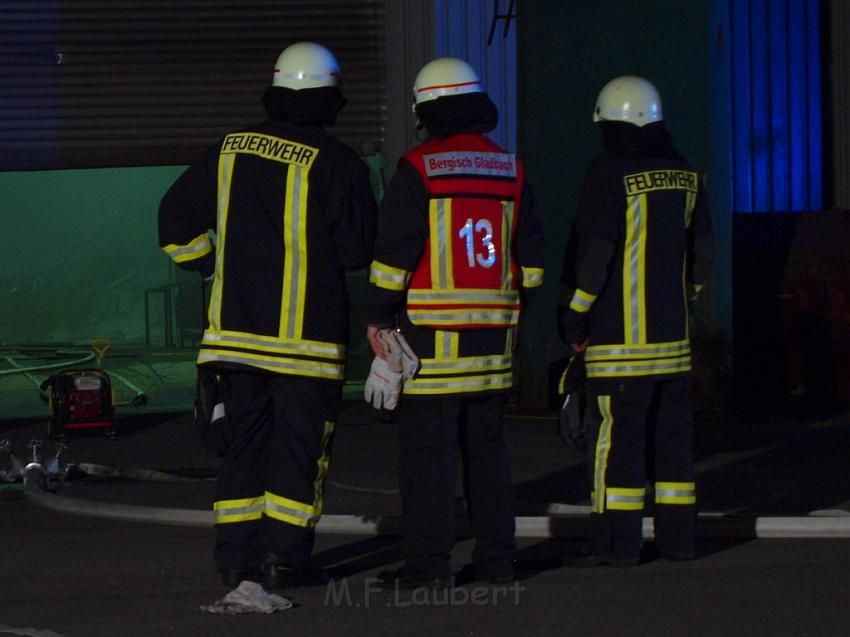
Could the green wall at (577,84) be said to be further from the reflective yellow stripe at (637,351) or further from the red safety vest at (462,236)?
the red safety vest at (462,236)

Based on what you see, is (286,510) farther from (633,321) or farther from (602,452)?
(633,321)

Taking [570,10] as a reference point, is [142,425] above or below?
below

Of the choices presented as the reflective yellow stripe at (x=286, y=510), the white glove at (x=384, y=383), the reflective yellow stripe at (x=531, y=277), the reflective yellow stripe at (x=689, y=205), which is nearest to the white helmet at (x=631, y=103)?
the reflective yellow stripe at (x=689, y=205)

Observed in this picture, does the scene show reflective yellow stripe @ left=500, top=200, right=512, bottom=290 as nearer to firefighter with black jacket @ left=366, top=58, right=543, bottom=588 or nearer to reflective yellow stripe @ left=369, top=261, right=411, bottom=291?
firefighter with black jacket @ left=366, top=58, right=543, bottom=588

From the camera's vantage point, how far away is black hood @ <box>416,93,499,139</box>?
5.25 meters

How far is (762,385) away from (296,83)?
7.52 metres

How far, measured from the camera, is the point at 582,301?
559cm

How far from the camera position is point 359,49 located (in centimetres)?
1216

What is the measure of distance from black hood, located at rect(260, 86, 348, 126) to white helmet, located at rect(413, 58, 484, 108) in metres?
0.29

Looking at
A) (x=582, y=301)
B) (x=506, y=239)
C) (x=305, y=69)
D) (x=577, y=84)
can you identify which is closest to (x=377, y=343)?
(x=506, y=239)

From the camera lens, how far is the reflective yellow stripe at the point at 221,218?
5.14 meters

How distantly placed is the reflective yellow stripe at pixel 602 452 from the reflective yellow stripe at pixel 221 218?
1442 mm

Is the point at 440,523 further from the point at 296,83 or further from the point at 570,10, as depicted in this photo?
the point at 570,10

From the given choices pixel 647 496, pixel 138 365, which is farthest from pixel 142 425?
pixel 647 496
